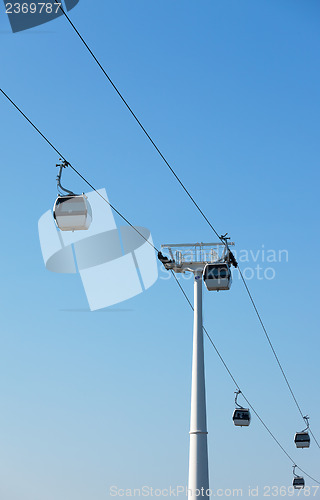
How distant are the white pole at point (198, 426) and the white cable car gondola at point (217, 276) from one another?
2463 millimetres

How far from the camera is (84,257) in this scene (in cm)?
3284

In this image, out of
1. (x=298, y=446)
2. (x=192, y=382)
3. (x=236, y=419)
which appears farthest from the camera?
(x=298, y=446)

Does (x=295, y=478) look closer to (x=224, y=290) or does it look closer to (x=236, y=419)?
(x=236, y=419)

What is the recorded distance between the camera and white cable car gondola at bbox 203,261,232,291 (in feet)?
81.9

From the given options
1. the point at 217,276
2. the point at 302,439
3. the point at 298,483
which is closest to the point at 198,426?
the point at 217,276

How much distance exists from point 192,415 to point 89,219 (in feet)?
38.2

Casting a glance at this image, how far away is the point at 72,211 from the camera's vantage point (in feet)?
50.9

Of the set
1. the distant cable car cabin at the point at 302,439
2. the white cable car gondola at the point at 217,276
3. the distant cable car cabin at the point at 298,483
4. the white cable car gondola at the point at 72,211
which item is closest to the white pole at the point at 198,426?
the white cable car gondola at the point at 217,276

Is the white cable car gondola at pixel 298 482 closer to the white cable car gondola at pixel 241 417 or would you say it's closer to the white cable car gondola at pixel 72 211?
the white cable car gondola at pixel 241 417

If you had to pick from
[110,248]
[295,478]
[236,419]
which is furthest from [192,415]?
[295,478]

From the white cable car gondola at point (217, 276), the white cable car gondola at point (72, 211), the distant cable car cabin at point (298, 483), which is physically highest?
the white cable car gondola at point (217, 276)

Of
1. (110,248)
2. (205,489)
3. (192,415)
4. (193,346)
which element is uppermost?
(110,248)

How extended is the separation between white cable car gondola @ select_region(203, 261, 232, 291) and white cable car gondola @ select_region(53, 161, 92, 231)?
9.82 m

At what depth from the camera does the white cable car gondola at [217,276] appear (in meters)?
25.0
